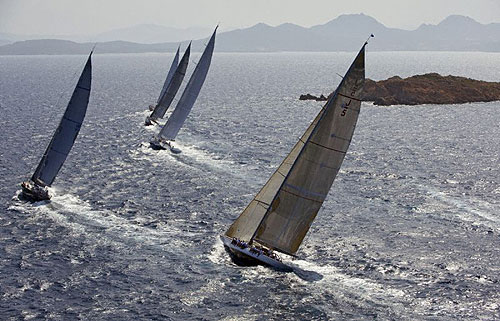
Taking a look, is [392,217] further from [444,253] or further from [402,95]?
[402,95]

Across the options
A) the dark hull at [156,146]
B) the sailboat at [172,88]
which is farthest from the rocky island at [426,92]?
the dark hull at [156,146]

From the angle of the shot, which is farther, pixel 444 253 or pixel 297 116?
pixel 297 116

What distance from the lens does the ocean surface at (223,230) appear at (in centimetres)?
4006

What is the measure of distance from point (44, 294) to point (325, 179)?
22129mm

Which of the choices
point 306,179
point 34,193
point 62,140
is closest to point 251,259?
point 306,179

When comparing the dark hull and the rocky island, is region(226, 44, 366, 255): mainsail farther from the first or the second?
the rocky island

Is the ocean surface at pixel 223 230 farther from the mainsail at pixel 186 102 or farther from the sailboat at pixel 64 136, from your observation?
the mainsail at pixel 186 102

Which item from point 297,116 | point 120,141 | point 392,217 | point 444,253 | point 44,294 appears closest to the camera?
point 44,294

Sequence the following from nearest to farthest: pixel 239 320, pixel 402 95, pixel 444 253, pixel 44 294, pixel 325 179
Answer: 1. pixel 239 320
2. pixel 44 294
3. pixel 325 179
4. pixel 444 253
5. pixel 402 95

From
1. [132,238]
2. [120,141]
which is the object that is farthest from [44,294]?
[120,141]

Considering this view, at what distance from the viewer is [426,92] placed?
168 m

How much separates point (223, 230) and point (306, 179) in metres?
12.9

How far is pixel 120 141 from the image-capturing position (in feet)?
314

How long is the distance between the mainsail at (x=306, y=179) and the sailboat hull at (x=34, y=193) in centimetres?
2332
